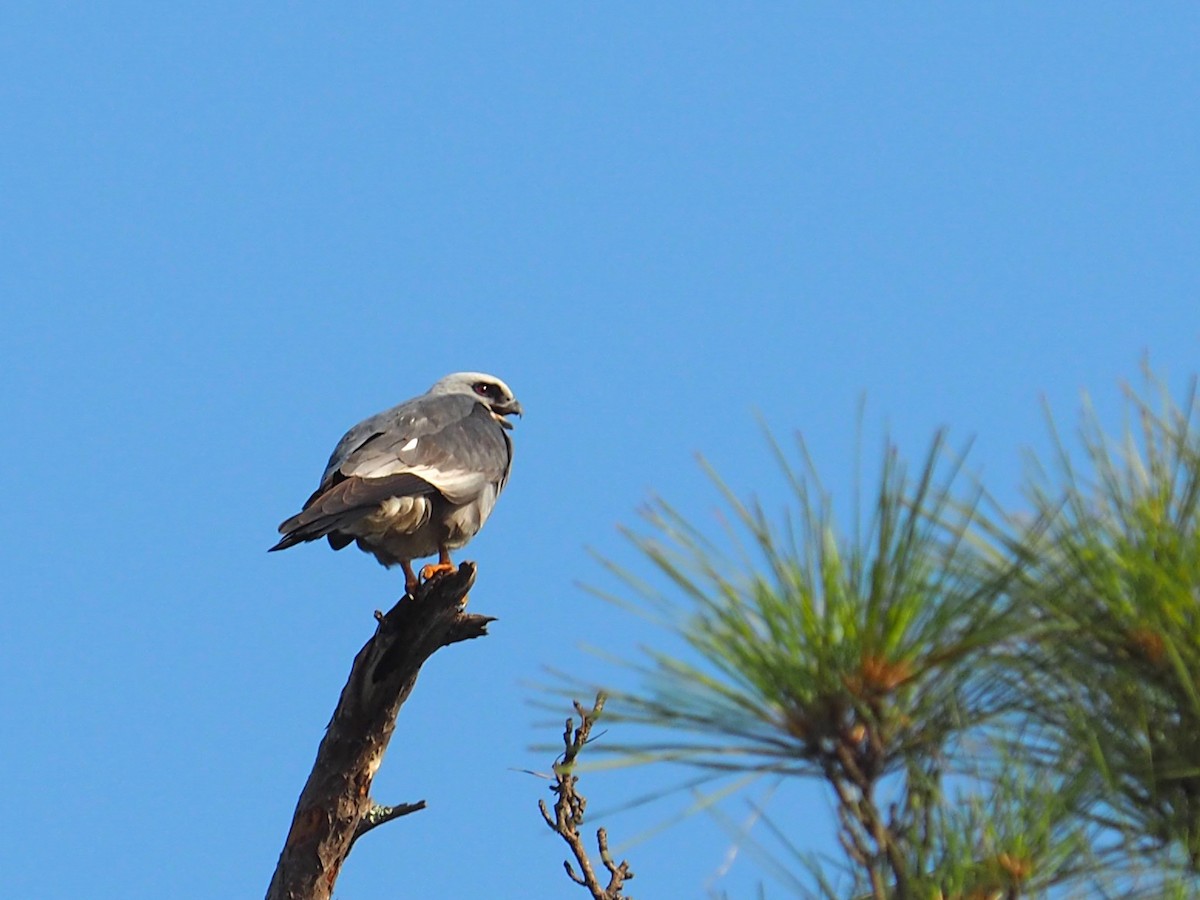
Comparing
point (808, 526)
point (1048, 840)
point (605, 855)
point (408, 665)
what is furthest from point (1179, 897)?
point (408, 665)

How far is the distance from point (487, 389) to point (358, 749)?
4.83 m

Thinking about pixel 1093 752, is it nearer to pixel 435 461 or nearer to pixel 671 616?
pixel 671 616

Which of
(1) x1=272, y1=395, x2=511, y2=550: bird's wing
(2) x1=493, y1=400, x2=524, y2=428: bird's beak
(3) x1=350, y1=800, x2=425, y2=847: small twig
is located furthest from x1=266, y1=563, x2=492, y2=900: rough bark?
(2) x1=493, y1=400, x2=524, y2=428: bird's beak

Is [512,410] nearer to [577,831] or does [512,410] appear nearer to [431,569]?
[431,569]

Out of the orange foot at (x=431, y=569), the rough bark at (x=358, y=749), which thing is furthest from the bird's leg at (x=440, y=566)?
the rough bark at (x=358, y=749)

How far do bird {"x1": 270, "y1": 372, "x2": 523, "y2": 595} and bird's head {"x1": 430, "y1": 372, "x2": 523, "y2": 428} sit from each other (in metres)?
0.86

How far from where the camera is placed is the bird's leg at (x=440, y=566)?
26.5 feet

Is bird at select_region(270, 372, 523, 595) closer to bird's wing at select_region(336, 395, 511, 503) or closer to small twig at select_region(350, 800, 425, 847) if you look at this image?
bird's wing at select_region(336, 395, 511, 503)

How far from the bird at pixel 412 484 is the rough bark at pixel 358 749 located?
1131 mm

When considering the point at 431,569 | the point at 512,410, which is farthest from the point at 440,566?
the point at 512,410

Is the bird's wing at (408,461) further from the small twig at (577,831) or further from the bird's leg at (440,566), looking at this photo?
the small twig at (577,831)

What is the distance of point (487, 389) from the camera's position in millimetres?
10469

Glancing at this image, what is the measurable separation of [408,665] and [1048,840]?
4030mm

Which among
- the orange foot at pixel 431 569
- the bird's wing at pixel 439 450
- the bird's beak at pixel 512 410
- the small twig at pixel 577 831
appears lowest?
the small twig at pixel 577 831
